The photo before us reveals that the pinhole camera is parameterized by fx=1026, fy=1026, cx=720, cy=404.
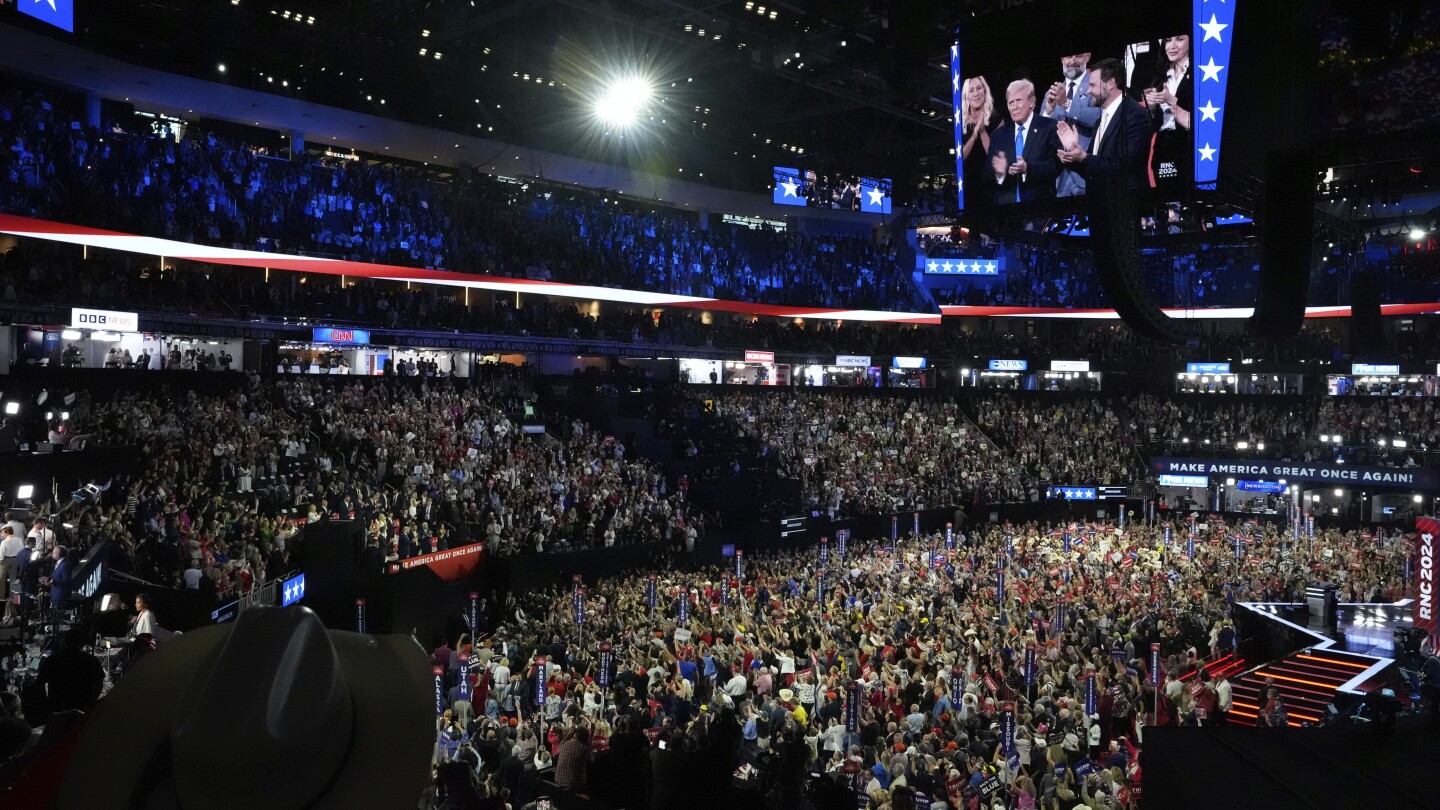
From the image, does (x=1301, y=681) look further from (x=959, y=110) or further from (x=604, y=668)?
(x=604, y=668)

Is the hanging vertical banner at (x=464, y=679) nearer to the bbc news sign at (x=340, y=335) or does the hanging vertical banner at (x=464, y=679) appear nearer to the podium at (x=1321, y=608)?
the bbc news sign at (x=340, y=335)

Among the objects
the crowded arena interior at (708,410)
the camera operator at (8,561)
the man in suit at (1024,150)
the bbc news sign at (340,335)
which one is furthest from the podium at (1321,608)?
the bbc news sign at (340,335)

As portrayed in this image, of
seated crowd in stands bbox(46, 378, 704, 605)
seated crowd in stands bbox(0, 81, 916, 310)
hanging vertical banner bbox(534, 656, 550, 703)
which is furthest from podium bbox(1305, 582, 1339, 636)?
seated crowd in stands bbox(0, 81, 916, 310)

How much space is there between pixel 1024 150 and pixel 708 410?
67.0 feet

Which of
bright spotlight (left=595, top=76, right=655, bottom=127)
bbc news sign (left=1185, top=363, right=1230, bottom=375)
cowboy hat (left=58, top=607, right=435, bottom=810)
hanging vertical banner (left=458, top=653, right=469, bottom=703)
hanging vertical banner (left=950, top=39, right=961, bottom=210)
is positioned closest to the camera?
cowboy hat (left=58, top=607, right=435, bottom=810)

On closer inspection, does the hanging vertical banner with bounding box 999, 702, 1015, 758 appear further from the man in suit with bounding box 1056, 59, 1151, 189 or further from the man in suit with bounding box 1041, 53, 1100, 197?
the man in suit with bounding box 1041, 53, 1100, 197

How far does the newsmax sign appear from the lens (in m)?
33.3

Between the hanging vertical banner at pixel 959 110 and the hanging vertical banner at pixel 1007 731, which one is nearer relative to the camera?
the hanging vertical banner at pixel 1007 731

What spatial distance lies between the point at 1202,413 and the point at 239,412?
3674 centimetres

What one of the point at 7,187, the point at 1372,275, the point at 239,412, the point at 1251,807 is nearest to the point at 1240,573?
the point at 1372,275

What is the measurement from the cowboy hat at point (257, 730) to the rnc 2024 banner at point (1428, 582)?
61.4 feet

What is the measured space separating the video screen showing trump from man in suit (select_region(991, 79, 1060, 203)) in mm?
14

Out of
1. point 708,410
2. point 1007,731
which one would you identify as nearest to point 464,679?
point 1007,731

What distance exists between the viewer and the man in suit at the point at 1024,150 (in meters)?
14.0
